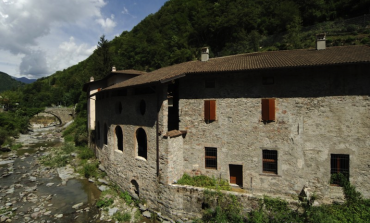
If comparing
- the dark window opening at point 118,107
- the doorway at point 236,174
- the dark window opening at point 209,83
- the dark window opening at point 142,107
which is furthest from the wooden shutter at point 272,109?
the dark window opening at point 118,107

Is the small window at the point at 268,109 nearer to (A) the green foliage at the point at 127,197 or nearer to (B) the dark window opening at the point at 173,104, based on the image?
(B) the dark window opening at the point at 173,104

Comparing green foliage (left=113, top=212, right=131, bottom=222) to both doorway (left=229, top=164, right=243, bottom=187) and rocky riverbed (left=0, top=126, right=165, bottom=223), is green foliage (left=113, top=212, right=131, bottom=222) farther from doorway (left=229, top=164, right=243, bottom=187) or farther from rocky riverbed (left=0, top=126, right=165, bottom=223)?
doorway (left=229, top=164, right=243, bottom=187)

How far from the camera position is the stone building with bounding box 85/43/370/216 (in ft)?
31.6

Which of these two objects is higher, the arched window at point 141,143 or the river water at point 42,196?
the arched window at point 141,143

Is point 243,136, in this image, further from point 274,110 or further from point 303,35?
point 303,35

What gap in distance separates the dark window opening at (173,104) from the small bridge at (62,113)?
47.4m

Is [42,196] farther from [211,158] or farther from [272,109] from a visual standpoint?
[272,109]

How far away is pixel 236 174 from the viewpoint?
1161 centimetres

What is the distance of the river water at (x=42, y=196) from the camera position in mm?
11852

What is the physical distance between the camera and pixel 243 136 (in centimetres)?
1105

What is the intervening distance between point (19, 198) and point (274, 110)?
1777 centimetres

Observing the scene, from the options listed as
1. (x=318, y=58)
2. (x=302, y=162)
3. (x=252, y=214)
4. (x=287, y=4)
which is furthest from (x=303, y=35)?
(x=252, y=214)

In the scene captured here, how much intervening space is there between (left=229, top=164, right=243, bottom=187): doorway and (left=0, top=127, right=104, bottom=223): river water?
8.25 m

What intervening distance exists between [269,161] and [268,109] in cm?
283
